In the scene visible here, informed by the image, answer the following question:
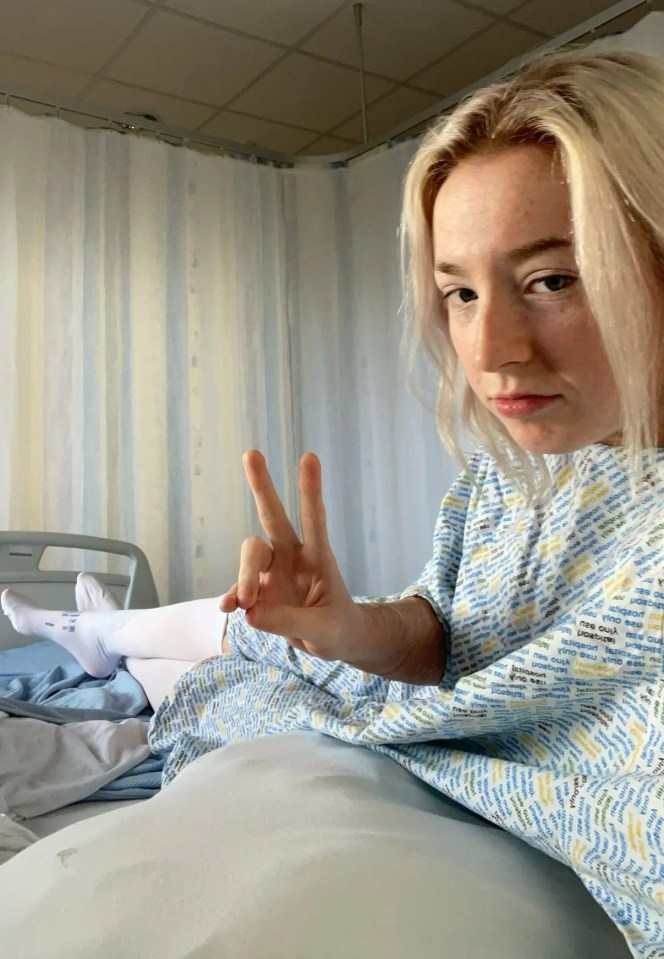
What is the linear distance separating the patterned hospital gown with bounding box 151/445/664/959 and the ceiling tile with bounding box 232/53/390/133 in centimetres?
210

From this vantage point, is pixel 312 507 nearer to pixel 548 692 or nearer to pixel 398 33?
pixel 548 692

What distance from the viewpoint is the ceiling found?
221 centimetres

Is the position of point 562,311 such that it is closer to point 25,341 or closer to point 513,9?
point 25,341

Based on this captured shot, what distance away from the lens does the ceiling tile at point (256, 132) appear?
283cm

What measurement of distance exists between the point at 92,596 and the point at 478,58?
6.76ft

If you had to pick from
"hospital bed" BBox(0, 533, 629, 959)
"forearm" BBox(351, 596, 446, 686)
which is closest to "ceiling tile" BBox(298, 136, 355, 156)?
"forearm" BBox(351, 596, 446, 686)

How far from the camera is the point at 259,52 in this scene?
7.91ft

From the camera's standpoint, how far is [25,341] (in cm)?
217

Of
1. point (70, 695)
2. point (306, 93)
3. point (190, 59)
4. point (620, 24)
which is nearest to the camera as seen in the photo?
point (70, 695)

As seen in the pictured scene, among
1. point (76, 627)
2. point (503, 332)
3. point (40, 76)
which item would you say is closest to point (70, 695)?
point (76, 627)

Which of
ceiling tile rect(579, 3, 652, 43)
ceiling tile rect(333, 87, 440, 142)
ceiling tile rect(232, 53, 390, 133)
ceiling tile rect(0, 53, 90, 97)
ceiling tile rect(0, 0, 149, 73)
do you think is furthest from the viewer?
ceiling tile rect(333, 87, 440, 142)

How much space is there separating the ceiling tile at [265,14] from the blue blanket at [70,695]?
1.77 m

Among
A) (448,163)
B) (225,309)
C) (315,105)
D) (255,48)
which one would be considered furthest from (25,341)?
(448,163)

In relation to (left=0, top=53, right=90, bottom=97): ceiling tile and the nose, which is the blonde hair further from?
(left=0, top=53, right=90, bottom=97): ceiling tile
